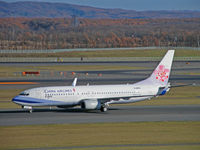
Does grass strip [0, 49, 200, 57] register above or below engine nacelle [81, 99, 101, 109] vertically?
below

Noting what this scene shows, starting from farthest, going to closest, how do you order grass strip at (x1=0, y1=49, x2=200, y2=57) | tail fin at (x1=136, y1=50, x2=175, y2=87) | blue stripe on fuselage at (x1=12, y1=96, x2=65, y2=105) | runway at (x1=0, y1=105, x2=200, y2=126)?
grass strip at (x1=0, y1=49, x2=200, y2=57) → tail fin at (x1=136, y1=50, x2=175, y2=87) → blue stripe on fuselage at (x1=12, y1=96, x2=65, y2=105) → runway at (x1=0, y1=105, x2=200, y2=126)

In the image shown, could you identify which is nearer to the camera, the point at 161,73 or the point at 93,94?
the point at 93,94

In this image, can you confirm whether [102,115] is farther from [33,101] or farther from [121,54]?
[121,54]

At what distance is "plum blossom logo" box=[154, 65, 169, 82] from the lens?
56.2 meters

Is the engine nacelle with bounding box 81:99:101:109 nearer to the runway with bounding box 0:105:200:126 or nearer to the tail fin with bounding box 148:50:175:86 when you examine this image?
the runway with bounding box 0:105:200:126

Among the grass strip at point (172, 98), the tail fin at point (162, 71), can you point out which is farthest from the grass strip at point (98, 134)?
the grass strip at point (172, 98)

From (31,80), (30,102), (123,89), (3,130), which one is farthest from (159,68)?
(31,80)

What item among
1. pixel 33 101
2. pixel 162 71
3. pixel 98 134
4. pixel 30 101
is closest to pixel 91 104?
pixel 33 101

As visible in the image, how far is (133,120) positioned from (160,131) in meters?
6.49

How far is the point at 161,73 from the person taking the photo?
Answer: 5622 centimetres

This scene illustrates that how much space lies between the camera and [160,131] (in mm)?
40438

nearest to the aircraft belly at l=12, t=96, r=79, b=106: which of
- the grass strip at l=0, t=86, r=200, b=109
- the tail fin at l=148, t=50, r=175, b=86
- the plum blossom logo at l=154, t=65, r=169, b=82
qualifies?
the grass strip at l=0, t=86, r=200, b=109

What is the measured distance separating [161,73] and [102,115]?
10367 mm

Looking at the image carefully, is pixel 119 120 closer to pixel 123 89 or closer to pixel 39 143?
pixel 123 89
